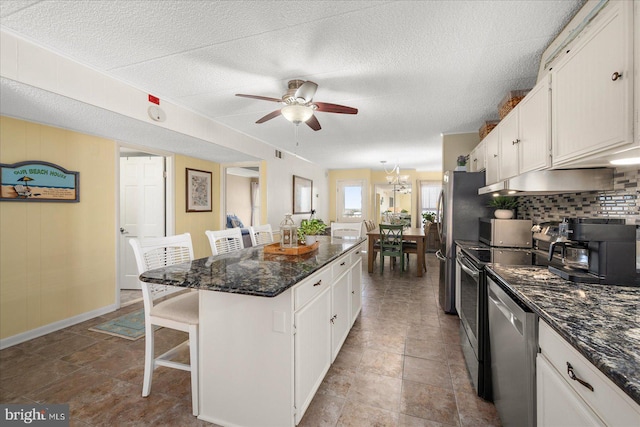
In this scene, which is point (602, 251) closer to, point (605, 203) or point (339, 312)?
point (605, 203)

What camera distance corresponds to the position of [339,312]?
2.25 meters

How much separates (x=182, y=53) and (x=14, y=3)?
0.86 m

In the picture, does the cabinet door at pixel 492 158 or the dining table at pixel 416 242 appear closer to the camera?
the cabinet door at pixel 492 158

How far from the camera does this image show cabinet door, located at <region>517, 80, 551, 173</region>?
165 centimetres

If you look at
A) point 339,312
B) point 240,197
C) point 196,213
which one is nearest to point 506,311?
point 339,312

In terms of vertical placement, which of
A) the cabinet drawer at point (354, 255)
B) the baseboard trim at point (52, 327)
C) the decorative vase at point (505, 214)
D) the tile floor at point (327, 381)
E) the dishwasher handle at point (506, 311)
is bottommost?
the tile floor at point (327, 381)

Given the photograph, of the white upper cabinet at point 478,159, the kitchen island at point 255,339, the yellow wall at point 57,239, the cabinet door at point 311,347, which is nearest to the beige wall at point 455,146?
the white upper cabinet at point 478,159

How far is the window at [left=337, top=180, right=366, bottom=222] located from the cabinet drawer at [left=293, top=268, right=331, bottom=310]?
6.10 m

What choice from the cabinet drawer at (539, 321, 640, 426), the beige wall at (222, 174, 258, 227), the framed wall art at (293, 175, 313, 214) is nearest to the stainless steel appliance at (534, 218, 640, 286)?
the cabinet drawer at (539, 321, 640, 426)

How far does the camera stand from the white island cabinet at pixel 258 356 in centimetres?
140

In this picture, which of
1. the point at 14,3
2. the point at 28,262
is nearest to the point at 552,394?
the point at 14,3

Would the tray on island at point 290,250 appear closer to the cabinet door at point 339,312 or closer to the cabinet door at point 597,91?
the cabinet door at point 339,312

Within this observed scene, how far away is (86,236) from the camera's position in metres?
3.09

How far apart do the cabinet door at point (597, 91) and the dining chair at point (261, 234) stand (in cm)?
259
